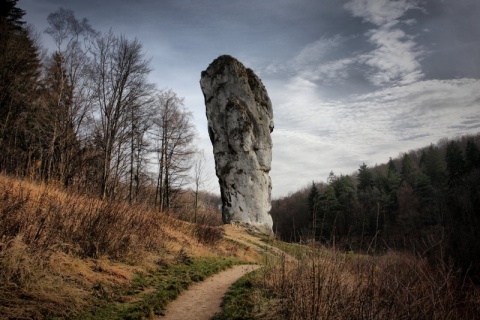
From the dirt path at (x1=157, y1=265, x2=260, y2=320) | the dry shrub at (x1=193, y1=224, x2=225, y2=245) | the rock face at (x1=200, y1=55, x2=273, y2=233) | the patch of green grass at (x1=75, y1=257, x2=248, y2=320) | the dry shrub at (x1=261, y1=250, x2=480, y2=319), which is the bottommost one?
the dirt path at (x1=157, y1=265, x2=260, y2=320)

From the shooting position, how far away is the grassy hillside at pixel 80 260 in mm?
4082

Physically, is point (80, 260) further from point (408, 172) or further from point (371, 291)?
point (408, 172)

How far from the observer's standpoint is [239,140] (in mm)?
23047

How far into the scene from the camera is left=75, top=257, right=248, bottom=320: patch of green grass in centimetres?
444

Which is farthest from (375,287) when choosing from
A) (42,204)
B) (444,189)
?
(444,189)

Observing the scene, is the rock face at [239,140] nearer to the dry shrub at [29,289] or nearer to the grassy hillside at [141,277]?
the grassy hillside at [141,277]

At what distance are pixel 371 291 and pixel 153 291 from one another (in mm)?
4485

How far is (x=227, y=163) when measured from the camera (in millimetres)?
23516

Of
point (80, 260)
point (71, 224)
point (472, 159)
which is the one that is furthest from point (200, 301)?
point (472, 159)

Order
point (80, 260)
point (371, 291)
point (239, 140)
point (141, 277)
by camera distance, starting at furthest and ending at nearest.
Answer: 1. point (239, 140)
2. point (141, 277)
3. point (80, 260)
4. point (371, 291)

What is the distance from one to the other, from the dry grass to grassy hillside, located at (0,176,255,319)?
2587mm

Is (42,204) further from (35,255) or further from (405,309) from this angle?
(405,309)

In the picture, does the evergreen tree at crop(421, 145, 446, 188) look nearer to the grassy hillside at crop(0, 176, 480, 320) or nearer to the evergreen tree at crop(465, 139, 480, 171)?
the evergreen tree at crop(465, 139, 480, 171)

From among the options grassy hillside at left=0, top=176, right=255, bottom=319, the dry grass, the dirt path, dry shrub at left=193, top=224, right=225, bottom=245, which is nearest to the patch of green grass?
grassy hillside at left=0, top=176, right=255, bottom=319
